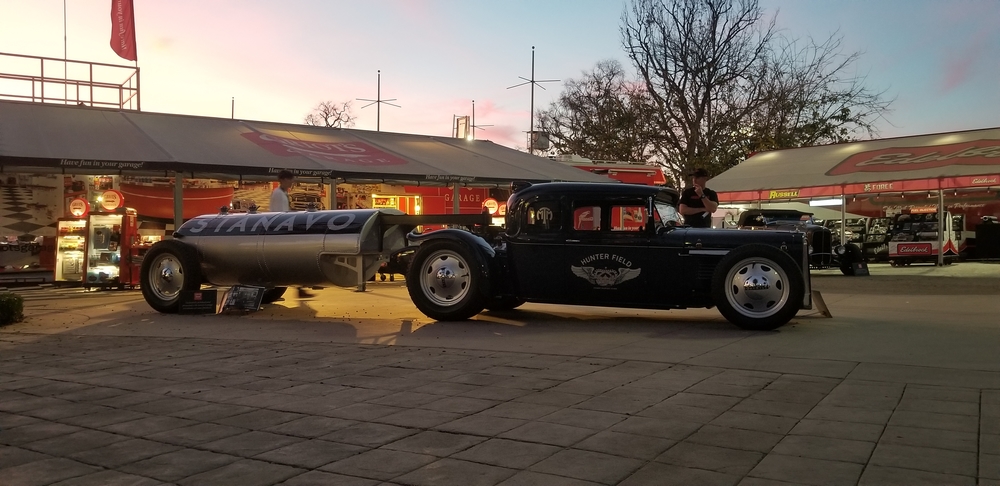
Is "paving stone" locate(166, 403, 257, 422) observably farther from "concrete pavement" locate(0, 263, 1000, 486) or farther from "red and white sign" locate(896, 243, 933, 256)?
"red and white sign" locate(896, 243, 933, 256)

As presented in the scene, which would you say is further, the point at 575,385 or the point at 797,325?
the point at 797,325

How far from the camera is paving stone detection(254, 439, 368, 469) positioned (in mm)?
3680

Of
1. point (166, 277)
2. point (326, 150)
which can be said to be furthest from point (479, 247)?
point (326, 150)

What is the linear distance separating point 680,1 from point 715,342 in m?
33.9

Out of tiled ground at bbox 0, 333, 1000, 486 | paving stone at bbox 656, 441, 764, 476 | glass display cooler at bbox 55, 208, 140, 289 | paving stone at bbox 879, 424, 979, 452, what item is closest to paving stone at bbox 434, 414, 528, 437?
tiled ground at bbox 0, 333, 1000, 486

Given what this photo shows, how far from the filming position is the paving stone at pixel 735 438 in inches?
150

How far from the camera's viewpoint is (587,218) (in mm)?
8711

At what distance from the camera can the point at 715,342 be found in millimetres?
7191

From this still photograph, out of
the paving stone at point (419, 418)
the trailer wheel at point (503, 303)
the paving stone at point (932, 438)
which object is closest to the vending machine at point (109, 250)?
the trailer wheel at point (503, 303)

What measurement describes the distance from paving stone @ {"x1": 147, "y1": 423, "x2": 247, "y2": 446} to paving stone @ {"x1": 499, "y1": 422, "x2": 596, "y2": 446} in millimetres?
1480

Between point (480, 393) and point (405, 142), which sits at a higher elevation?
point (405, 142)

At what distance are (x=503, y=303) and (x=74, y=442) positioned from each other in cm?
622

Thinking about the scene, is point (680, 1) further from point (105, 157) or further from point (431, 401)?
point (431, 401)

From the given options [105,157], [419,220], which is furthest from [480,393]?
[105,157]
